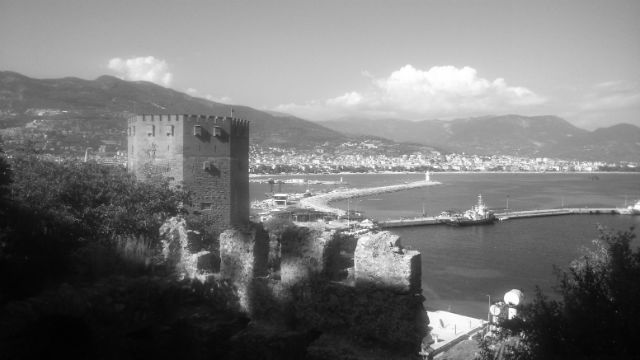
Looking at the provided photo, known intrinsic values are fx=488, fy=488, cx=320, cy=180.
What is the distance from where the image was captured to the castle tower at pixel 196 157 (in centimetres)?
1658

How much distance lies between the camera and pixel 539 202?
104m

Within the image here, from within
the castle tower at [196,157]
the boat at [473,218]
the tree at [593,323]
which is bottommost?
the boat at [473,218]

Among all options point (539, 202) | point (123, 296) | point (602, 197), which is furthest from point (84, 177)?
point (602, 197)

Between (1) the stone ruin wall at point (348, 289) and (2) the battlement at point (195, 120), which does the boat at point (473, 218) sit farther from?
(1) the stone ruin wall at point (348, 289)

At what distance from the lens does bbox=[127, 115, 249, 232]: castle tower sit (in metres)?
16.6

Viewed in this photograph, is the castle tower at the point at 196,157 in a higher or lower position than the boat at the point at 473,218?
higher

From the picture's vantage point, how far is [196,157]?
16.7m

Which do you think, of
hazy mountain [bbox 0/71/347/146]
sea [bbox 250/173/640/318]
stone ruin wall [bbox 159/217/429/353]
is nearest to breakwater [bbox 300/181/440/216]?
sea [bbox 250/173/640/318]

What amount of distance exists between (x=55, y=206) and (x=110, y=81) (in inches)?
6201

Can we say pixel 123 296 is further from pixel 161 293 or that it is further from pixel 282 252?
pixel 282 252

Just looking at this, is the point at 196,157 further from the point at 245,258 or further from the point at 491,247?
the point at 491,247

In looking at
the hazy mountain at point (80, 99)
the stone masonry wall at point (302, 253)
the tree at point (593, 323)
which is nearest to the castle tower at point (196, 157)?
the stone masonry wall at point (302, 253)

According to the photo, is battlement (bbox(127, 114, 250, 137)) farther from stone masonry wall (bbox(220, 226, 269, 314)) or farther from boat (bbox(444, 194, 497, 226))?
boat (bbox(444, 194, 497, 226))

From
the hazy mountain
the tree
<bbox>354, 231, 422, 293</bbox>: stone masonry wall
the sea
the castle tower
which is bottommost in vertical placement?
the sea
